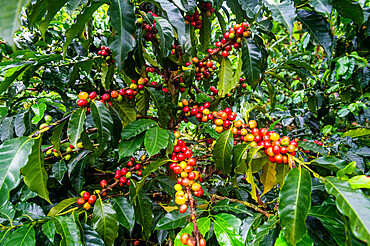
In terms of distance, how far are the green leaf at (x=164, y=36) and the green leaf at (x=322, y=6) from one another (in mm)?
417

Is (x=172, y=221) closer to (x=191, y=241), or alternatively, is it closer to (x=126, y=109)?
(x=191, y=241)

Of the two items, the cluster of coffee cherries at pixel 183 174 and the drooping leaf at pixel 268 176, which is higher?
the cluster of coffee cherries at pixel 183 174

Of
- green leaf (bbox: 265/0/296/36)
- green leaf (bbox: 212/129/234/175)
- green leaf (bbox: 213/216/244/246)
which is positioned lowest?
green leaf (bbox: 213/216/244/246)

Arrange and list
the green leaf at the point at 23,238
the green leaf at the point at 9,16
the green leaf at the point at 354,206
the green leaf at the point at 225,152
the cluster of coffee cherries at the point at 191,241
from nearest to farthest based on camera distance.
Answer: the green leaf at the point at 9,16 → the green leaf at the point at 354,206 → the cluster of coffee cherries at the point at 191,241 → the green leaf at the point at 23,238 → the green leaf at the point at 225,152

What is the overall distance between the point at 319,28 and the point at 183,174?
25.3 inches

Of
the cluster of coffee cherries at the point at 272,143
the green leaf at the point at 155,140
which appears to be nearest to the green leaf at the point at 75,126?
the green leaf at the point at 155,140

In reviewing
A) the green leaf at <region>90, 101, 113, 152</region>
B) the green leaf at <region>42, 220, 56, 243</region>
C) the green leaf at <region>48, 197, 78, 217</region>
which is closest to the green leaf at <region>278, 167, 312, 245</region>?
the green leaf at <region>90, 101, 113, 152</region>

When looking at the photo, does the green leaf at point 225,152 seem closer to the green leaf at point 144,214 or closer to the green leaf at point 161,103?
the green leaf at point 161,103

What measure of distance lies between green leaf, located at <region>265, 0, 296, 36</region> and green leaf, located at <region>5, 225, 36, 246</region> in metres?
0.95

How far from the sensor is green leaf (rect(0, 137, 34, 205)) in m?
0.50

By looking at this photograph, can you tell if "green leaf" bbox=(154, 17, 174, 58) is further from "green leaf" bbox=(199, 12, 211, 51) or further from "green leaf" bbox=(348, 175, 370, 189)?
"green leaf" bbox=(348, 175, 370, 189)

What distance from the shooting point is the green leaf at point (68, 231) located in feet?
1.97

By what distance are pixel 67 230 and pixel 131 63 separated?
62 cm

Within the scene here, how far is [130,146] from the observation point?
2.41 feet
